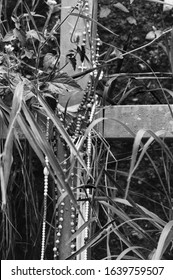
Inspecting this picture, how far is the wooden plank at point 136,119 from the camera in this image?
156cm

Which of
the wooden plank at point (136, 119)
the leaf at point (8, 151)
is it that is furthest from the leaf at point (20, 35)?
the leaf at point (8, 151)

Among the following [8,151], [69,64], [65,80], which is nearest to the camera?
[8,151]

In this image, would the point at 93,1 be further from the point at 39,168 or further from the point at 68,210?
the point at 39,168

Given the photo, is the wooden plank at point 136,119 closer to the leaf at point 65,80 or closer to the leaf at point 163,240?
the leaf at point 65,80

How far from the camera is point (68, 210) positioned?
157 cm

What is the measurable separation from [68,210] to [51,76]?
310 millimetres

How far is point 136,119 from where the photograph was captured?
1567mm

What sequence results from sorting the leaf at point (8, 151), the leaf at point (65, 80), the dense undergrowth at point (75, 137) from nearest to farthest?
the leaf at point (8, 151)
the dense undergrowth at point (75, 137)
the leaf at point (65, 80)

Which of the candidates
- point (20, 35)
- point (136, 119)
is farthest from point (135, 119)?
point (20, 35)

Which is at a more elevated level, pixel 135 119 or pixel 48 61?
pixel 48 61

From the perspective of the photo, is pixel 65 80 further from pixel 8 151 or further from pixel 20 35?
pixel 8 151

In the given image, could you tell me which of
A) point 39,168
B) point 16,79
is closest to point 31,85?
point 16,79

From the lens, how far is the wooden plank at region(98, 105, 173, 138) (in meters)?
1.56

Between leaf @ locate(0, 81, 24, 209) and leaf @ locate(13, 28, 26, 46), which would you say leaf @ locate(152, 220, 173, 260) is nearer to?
leaf @ locate(0, 81, 24, 209)
